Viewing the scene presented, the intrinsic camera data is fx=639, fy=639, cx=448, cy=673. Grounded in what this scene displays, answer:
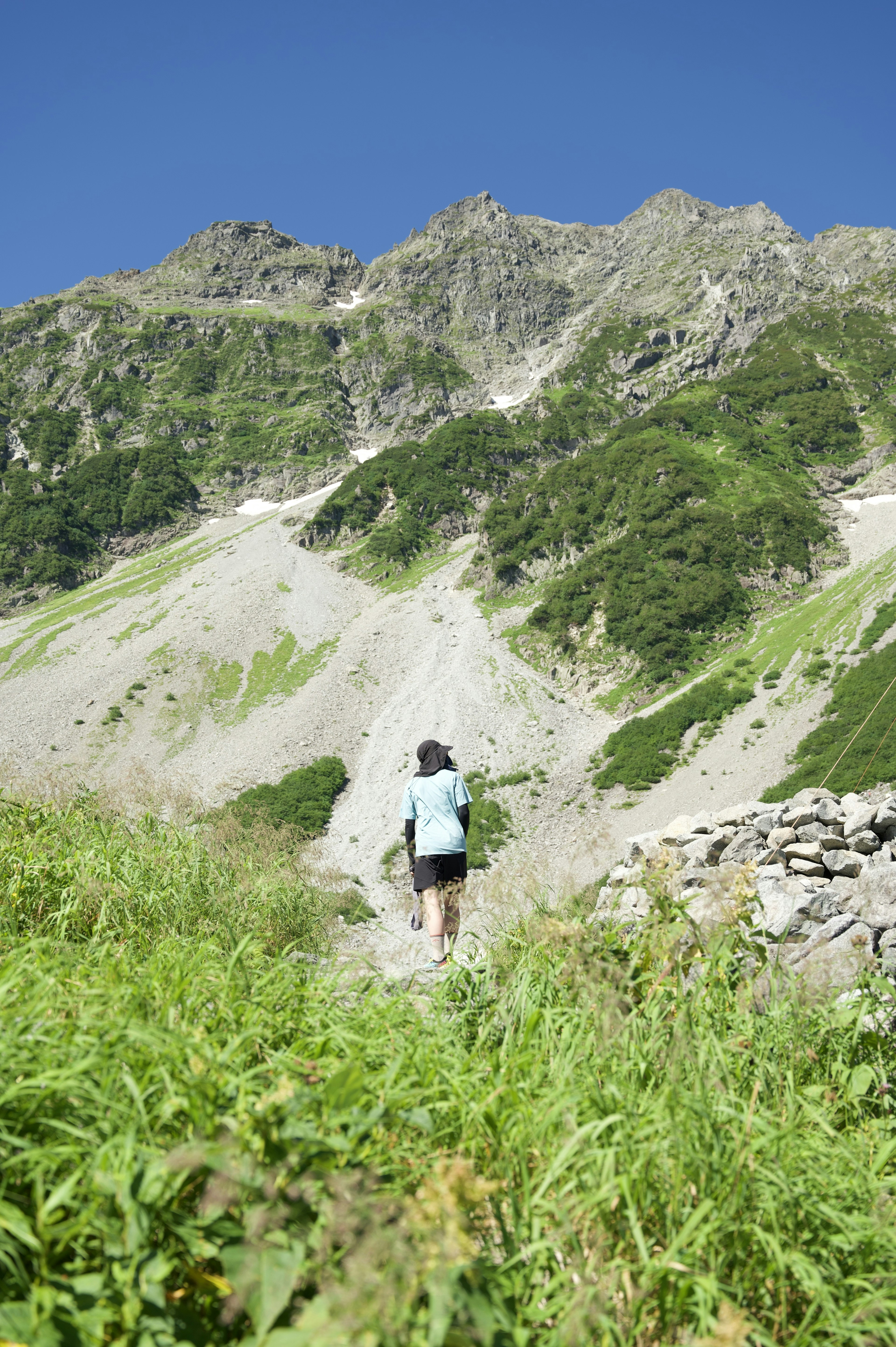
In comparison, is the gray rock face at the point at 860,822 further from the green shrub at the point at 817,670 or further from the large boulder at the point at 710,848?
the green shrub at the point at 817,670

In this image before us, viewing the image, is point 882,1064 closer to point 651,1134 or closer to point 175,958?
point 651,1134

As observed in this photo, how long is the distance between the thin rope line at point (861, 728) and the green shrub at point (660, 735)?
27.3 ft

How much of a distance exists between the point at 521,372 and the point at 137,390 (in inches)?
3466

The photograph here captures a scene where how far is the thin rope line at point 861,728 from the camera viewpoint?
21.5 m

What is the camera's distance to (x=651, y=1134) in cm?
242

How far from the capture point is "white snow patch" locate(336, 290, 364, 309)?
183 m

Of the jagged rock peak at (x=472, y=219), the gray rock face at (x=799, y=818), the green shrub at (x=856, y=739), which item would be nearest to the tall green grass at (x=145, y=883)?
the gray rock face at (x=799, y=818)

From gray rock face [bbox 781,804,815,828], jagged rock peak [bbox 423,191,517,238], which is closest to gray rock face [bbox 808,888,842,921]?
gray rock face [bbox 781,804,815,828]

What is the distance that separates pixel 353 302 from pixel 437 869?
709 ft

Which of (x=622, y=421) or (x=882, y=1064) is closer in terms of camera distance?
(x=882, y=1064)

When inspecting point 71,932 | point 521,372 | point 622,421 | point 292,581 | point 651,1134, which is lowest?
point 651,1134

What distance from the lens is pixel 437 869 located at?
643cm

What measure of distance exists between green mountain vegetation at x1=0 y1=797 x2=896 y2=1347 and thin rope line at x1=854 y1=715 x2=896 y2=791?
1961 centimetres

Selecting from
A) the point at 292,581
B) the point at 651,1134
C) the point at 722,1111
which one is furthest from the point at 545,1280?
the point at 292,581
